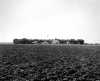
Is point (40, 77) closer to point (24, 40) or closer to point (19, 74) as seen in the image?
point (19, 74)

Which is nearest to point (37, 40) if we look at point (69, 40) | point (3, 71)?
point (69, 40)

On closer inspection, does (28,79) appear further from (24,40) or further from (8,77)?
(24,40)

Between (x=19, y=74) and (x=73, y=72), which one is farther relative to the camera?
(x=73, y=72)

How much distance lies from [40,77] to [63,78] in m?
2.99

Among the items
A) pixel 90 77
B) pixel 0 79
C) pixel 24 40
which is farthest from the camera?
pixel 24 40

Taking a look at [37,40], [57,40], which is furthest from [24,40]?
[57,40]

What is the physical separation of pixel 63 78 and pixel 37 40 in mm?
117083

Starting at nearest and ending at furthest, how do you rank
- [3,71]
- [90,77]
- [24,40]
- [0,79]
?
[0,79] → [90,77] → [3,71] → [24,40]

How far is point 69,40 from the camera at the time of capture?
14062cm

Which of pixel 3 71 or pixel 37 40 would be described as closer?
pixel 3 71

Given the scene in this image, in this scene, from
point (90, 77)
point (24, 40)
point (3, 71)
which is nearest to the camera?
point (90, 77)

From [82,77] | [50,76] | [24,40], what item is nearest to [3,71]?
[50,76]

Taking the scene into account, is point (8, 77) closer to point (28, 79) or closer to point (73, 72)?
point (28, 79)

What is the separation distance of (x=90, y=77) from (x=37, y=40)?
117m
